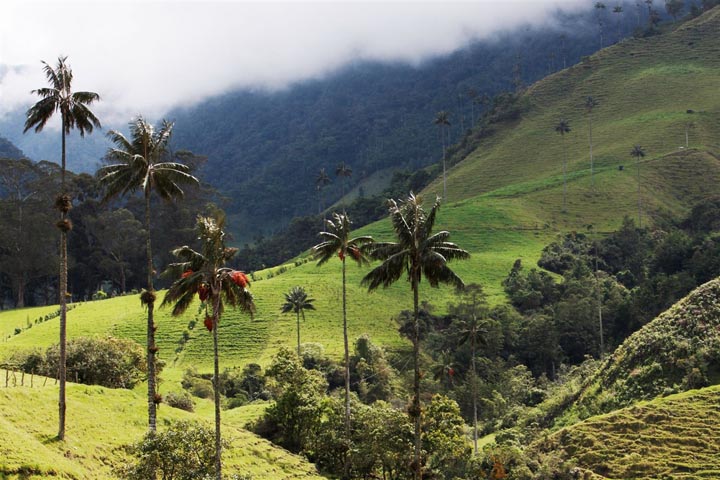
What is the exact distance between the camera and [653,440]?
5506 centimetres

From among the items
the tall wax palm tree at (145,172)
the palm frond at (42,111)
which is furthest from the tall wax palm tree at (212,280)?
the palm frond at (42,111)

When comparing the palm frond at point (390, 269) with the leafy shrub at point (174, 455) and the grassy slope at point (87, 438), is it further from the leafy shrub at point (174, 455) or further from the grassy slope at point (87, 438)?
the grassy slope at point (87, 438)

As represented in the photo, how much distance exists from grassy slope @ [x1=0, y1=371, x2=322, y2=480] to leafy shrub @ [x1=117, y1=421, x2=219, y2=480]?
299 cm

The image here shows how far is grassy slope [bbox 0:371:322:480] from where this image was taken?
34.8 meters

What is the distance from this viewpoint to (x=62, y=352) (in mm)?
41094

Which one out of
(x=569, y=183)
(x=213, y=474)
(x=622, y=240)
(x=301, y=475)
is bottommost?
(x=301, y=475)

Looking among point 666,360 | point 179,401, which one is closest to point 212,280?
point 179,401

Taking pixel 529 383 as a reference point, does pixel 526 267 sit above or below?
above

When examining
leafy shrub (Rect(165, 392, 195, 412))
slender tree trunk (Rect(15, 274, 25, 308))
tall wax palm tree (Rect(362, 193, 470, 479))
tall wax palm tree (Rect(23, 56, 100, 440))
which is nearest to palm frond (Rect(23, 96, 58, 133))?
tall wax palm tree (Rect(23, 56, 100, 440))

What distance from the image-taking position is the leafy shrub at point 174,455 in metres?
36.8

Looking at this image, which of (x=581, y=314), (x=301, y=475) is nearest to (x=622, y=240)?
(x=581, y=314)

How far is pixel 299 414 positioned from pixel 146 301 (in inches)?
1055

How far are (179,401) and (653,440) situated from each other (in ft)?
127

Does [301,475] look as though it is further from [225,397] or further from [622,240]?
[622,240]
